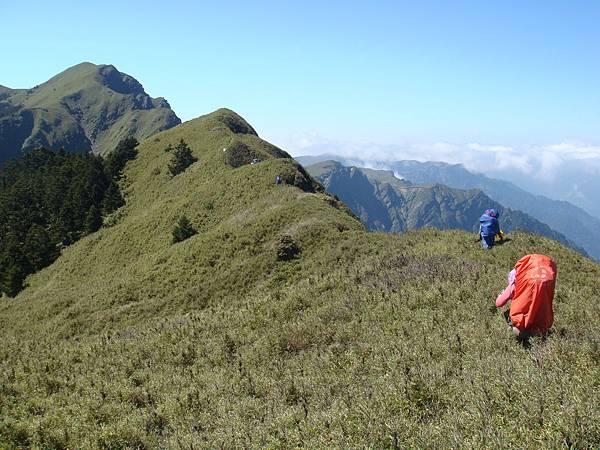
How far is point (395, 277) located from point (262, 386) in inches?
321

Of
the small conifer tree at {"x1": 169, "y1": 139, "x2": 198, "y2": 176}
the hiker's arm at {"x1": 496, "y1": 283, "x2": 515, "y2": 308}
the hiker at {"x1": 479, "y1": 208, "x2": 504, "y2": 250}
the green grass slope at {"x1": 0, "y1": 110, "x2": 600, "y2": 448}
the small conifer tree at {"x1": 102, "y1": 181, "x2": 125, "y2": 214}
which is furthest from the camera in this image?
the small conifer tree at {"x1": 169, "y1": 139, "x2": 198, "y2": 176}

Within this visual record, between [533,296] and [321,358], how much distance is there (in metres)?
5.30

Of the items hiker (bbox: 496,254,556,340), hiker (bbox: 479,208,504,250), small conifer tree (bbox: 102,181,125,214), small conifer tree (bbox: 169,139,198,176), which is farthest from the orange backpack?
small conifer tree (bbox: 102,181,125,214)

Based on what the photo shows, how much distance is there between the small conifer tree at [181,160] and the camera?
6231 cm

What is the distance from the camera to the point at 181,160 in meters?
63.0

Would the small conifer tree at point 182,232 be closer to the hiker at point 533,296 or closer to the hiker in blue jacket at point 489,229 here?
the hiker in blue jacket at point 489,229

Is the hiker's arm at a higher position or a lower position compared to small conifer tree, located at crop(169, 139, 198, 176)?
lower

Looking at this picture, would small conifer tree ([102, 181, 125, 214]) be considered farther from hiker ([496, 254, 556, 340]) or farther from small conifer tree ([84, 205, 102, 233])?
hiker ([496, 254, 556, 340])

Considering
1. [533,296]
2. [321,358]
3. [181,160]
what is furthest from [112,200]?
[533,296]

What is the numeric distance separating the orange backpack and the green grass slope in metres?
0.48

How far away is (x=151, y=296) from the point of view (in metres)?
29.6

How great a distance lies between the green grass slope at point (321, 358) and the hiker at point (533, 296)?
1.38 ft

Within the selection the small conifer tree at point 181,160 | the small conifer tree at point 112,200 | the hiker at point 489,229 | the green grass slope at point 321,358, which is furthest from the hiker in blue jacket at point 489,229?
the small conifer tree at point 112,200

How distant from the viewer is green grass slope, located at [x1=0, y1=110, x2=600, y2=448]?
6750mm
